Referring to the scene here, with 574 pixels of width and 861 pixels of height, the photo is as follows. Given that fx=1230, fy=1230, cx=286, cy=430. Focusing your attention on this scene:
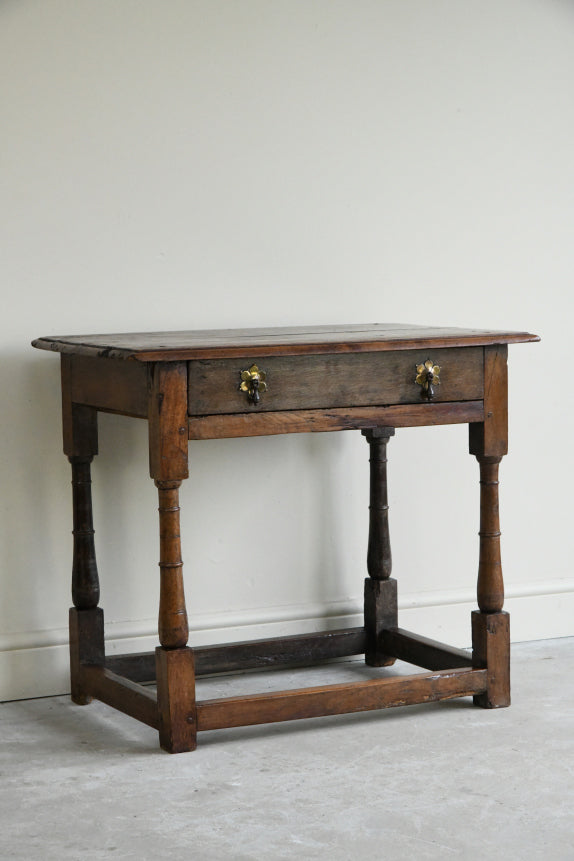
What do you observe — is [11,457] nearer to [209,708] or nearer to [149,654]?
[149,654]

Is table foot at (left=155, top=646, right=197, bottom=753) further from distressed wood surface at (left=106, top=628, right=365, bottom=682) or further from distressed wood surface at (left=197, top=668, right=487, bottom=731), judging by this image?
distressed wood surface at (left=106, top=628, right=365, bottom=682)

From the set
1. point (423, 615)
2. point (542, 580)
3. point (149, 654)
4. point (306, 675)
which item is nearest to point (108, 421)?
A: point (149, 654)

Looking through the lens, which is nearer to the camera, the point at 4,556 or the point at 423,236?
the point at 4,556

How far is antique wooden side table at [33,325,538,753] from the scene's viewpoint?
2658mm

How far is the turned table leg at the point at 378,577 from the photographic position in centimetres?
342

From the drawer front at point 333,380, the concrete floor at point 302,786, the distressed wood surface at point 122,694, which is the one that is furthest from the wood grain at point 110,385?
the concrete floor at point 302,786

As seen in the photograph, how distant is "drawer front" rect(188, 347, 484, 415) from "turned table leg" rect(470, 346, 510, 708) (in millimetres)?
61

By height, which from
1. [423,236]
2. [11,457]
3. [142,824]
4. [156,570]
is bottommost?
[142,824]

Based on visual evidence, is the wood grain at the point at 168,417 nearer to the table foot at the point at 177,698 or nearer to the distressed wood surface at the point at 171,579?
the distressed wood surface at the point at 171,579

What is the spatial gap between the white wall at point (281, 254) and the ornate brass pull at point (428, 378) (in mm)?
709

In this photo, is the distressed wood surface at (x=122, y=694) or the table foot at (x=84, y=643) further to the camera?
the table foot at (x=84, y=643)

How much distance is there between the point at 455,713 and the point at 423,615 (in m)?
0.66

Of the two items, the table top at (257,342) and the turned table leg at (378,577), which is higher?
the table top at (257,342)

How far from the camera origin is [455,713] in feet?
9.89
